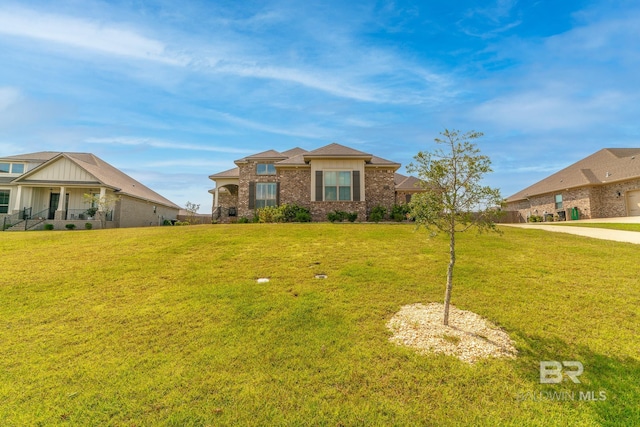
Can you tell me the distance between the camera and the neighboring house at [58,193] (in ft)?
74.5

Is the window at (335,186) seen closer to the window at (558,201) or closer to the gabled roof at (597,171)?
the gabled roof at (597,171)

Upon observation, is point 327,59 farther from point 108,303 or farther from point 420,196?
point 108,303

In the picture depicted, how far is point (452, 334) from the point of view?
5211 mm

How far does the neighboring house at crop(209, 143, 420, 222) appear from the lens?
71.3ft

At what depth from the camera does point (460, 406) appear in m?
3.57

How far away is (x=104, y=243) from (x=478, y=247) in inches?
634

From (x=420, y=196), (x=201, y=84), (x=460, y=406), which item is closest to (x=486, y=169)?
(x=420, y=196)

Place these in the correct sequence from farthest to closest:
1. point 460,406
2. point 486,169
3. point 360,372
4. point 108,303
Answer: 1. point 108,303
2. point 486,169
3. point 360,372
4. point 460,406

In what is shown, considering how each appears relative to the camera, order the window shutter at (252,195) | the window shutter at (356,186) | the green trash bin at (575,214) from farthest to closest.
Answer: the window shutter at (252,195) < the green trash bin at (575,214) < the window shutter at (356,186)

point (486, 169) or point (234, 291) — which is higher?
point (486, 169)

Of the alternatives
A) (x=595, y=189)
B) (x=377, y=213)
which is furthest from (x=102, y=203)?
(x=595, y=189)

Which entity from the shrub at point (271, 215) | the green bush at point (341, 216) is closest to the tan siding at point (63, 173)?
the shrub at point (271, 215)

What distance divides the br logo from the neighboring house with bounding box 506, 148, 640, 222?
2270 centimetres

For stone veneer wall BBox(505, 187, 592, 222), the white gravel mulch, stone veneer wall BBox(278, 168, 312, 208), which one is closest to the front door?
stone veneer wall BBox(278, 168, 312, 208)
